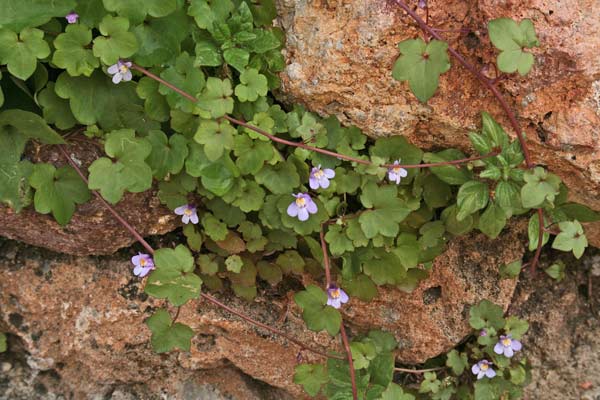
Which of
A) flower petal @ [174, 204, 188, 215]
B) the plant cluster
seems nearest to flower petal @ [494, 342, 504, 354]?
the plant cluster

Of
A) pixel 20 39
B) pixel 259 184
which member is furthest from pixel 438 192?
pixel 20 39

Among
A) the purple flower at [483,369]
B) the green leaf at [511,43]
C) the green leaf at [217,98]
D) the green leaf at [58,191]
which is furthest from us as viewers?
the purple flower at [483,369]

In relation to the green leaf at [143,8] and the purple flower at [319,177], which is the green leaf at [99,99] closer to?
the green leaf at [143,8]

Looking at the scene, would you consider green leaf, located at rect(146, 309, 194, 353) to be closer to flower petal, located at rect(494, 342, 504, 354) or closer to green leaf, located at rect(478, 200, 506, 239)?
green leaf, located at rect(478, 200, 506, 239)

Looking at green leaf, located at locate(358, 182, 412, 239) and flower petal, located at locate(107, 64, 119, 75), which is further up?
flower petal, located at locate(107, 64, 119, 75)

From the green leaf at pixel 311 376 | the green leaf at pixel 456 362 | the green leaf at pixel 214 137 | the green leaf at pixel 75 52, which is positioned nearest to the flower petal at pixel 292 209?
the green leaf at pixel 214 137

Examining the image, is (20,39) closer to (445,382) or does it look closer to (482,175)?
(482,175)
